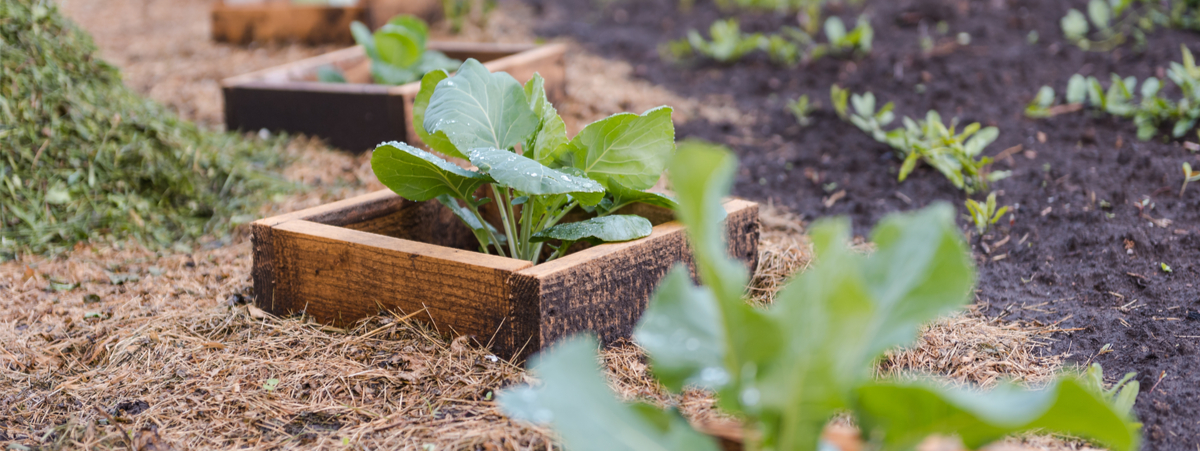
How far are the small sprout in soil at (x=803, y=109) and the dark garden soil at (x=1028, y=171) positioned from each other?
0.03 metres

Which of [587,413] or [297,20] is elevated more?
[587,413]

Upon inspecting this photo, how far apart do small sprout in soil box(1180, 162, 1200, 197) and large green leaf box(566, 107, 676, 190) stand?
5.40 feet

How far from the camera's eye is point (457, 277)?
1716 millimetres

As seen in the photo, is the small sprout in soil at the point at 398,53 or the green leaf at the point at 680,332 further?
the small sprout in soil at the point at 398,53

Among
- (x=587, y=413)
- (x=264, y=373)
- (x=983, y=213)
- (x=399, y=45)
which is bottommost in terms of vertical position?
(x=264, y=373)

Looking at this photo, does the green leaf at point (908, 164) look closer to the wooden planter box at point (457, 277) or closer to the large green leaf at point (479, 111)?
the wooden planter box at point (457, 277)

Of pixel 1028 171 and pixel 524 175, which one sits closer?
pixel 524 175

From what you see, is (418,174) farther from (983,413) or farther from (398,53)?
(398,53)

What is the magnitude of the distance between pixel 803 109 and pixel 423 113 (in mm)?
2214

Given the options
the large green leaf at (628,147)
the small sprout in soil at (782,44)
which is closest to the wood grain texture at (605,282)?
the large green leaf at (628,147)

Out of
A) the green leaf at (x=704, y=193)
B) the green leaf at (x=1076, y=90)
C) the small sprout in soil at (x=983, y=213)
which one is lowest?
the small sprout in soil at (x=983, y=213)

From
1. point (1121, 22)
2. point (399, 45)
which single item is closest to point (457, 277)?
point (399, 45)

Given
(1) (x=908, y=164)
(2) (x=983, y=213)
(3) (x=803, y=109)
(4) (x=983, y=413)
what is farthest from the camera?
(3) (x=803, y=109)

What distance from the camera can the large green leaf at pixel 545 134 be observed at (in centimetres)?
185
